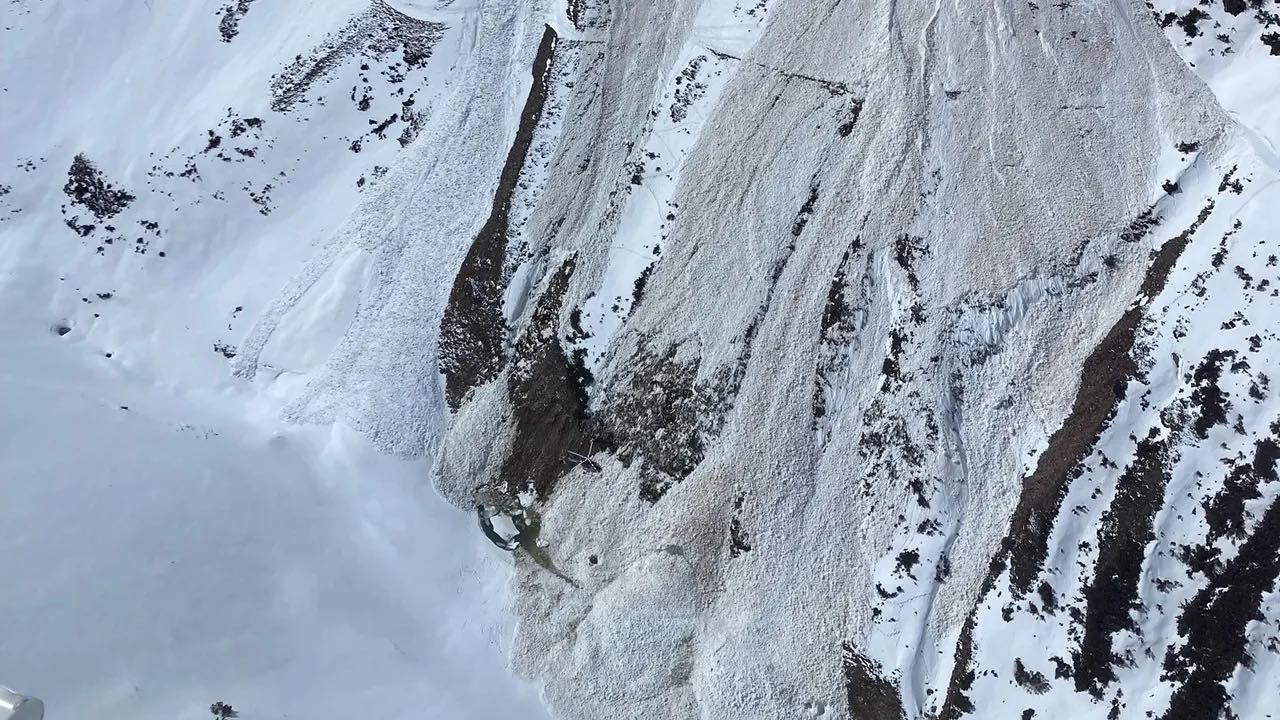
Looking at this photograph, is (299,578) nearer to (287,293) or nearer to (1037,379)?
(287,293)

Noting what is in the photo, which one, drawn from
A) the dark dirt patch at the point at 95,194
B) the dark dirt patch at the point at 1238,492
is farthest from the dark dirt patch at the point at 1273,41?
the dark dirt patch at the point at 95,194

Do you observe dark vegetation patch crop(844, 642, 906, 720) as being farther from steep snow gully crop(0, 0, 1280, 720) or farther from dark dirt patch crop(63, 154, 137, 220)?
dark dirt patch crop(63, 154, 137, 220)

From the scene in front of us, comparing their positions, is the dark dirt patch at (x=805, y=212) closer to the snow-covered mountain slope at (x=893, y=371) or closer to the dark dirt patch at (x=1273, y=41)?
the snow-covered mountain slope at (x=893, y=371)

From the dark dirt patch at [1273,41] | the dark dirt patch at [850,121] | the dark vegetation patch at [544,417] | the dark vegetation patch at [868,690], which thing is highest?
the dark dirt patch at [1273,41]

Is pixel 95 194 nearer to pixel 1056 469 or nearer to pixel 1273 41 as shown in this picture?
pixel 1056 469

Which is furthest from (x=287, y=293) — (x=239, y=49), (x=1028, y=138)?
(x=1028, y=138)

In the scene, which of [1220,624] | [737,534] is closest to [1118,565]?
[1220,624]
